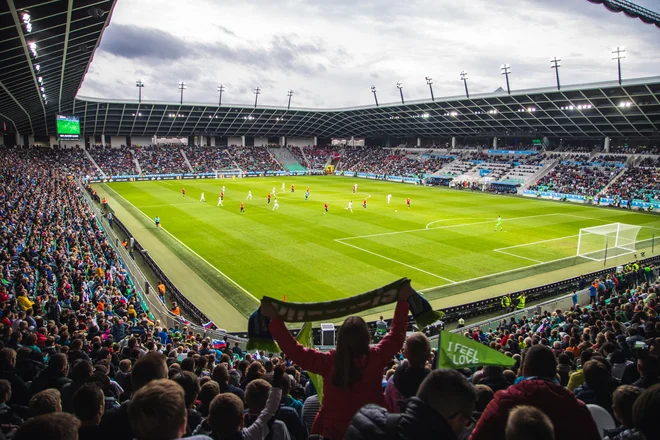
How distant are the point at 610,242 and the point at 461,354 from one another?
1357 inches

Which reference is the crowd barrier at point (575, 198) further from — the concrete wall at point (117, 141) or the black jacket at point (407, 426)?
the concrete wall at point (117, 141)

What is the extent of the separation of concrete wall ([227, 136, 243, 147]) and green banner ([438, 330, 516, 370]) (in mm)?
103267

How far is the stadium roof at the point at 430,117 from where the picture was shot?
192ft

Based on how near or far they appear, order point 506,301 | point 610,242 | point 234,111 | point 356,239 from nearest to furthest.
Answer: point 506,301 < point 610,242 < point 356,239 < point 234,111

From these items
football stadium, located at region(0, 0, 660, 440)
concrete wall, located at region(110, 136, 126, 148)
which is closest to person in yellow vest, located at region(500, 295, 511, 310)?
football stadium, located at region(0, 0, 660, 440)

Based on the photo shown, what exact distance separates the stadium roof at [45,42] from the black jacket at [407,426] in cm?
1995

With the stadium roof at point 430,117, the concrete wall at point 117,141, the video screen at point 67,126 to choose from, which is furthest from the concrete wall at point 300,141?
the video screen at point 67,126

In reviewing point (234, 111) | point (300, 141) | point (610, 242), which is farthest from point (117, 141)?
point (610, 242)

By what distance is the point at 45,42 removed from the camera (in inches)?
923

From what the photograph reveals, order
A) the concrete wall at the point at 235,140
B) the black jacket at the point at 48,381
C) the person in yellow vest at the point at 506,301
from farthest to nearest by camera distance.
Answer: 1. the concrete wall at the point at 235,140
2. the person in yellow vest at the point at 506,301
3. the black jacket at the point at 48,381

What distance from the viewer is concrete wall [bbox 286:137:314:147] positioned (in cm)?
11369

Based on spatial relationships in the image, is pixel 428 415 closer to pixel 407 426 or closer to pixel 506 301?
pixel 407 426

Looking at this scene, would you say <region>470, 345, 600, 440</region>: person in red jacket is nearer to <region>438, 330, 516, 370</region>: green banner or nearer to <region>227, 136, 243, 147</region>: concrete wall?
<region>438, 330, 516, 370</region>: green banner

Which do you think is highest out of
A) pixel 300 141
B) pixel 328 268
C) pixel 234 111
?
pixel 234 111
